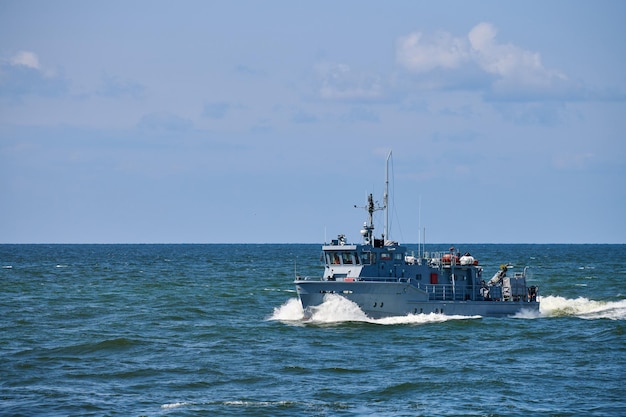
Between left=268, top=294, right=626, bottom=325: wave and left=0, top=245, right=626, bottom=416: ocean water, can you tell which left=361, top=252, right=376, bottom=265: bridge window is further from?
left=0, top=245, right=626, bottom=416: ocean water

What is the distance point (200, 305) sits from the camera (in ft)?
228

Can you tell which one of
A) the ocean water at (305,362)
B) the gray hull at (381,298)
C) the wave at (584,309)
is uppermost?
the gray hull at (381,298)

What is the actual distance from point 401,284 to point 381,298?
129 cm

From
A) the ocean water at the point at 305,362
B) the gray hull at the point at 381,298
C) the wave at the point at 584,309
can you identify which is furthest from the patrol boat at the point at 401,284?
the wave at the point at 584,309

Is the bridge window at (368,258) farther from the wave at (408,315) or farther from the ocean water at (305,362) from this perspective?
the ocean water at (305,362)

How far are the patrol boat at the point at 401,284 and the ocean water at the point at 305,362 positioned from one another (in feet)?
2.16

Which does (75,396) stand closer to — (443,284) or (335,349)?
(335,349)

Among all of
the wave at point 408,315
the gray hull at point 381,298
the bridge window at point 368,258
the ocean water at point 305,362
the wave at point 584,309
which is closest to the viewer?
the ocean water at point 305,362

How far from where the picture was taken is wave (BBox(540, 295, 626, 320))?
59656 mm

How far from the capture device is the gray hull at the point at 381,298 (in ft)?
165

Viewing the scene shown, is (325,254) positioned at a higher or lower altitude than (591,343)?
higher

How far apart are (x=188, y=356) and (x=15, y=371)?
7.37m

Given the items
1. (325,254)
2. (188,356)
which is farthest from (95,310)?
(188,356)

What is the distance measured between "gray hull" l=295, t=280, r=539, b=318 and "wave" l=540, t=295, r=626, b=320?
9.88 metres
